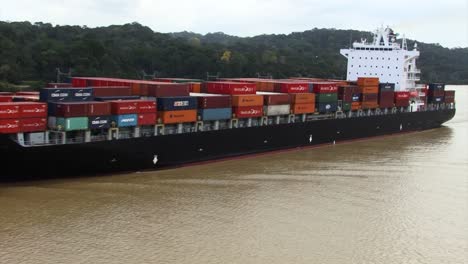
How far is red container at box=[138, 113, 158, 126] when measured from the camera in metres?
24.2

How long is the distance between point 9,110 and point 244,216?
30.4ft

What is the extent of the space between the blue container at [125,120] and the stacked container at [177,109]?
1.66 m

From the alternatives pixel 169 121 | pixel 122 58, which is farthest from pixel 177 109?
pixel 122 58

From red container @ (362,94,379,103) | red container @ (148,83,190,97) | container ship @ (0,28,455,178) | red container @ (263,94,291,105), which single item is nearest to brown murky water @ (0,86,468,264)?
container ship @ (0,28,455,178)

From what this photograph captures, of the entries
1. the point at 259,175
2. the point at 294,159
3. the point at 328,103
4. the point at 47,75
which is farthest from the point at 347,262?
the point at 47,75

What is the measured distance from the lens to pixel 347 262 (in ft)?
49.9

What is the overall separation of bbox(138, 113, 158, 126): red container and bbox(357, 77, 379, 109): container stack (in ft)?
63.1

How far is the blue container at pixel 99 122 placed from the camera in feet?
73.5

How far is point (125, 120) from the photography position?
23.6m

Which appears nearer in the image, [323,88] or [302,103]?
[302,103]

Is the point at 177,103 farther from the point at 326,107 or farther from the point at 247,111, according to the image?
the point at 326,107

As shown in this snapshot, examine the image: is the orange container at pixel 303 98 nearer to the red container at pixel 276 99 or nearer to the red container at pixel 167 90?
the red container at pixel 276 99

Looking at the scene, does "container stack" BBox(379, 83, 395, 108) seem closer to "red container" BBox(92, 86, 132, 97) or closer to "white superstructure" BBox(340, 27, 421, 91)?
"white superstructure" BBox(340, 27, 421, 91)

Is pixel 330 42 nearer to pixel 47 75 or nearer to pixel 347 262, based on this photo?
pixel 47 75
